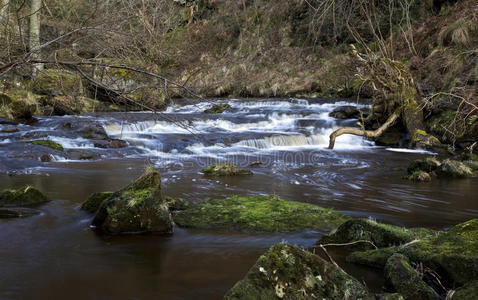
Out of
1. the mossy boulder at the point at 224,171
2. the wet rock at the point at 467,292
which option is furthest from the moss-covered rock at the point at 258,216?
the mossy boulder at the point at 224,171

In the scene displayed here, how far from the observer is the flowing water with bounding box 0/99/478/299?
11.5 ft

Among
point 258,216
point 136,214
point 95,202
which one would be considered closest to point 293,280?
point 258,216

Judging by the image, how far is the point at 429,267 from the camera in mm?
3229

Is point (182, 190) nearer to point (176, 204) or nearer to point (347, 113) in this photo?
point (176, 204)

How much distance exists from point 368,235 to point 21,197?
Result: 468 cm

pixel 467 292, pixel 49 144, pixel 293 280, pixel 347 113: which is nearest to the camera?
pixel 467 292

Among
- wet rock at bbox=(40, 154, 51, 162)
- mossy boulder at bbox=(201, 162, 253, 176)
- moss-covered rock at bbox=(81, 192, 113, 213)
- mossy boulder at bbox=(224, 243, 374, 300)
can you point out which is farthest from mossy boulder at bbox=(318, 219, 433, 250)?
wet rock at bbox=(40, 154, 51, 162)

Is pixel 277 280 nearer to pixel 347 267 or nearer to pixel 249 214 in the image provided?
pixel 347 267

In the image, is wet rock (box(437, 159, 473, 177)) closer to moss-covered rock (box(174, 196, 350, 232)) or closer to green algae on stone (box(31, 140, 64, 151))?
moss-covered rock (box(174, 196, 350, 232))

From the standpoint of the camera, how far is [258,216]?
5004mm

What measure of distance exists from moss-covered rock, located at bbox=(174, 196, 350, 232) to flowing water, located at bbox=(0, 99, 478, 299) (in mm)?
234

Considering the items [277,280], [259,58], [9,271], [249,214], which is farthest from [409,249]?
[259,58]

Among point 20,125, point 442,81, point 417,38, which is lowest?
point 20,125

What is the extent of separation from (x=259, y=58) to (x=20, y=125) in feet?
55.6
